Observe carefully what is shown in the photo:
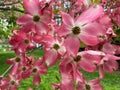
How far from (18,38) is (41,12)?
0.16m

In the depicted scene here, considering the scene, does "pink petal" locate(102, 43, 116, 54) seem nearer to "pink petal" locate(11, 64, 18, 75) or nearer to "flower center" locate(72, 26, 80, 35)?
"flower center" locate(72, 26, 80, 35)

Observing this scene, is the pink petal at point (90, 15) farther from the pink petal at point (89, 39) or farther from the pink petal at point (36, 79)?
the pink petal at point (36, 79)

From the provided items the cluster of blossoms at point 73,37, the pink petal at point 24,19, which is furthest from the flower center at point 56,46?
the pink petal at point 24,19

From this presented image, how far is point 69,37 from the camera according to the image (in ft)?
2.98

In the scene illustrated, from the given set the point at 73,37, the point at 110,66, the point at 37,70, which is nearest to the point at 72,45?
the point at 73,37

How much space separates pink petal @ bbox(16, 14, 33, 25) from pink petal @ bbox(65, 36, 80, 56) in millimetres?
155

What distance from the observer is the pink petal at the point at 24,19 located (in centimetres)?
100

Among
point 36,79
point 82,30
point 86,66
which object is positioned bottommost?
point 36,79

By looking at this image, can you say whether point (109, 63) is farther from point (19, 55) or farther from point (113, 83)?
point (113, 83)

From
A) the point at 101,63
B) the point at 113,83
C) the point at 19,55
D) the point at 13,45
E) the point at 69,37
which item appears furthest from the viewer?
the point at 113,83

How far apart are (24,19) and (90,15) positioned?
0.71 feet

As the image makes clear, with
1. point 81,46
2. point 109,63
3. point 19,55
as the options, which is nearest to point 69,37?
point 81,46

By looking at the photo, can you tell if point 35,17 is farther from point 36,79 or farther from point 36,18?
point 36,79

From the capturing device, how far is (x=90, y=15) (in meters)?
0.90
